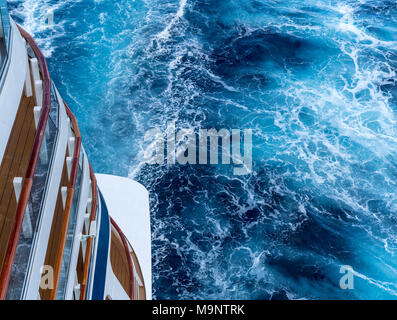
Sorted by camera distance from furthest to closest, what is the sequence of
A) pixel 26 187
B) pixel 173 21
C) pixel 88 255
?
pixel 173 21 → pixel 88 255 → pixel 26 187

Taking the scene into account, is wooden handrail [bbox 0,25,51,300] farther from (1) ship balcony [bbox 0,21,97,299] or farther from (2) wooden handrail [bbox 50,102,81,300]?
(2) wooden handrail [bbox 50,102,81,300]

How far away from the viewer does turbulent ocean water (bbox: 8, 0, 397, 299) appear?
19.9 metres

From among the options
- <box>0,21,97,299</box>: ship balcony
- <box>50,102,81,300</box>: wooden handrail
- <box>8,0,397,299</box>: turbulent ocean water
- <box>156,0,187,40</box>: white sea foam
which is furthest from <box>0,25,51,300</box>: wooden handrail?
<box>156,0,187,40</box>: white sea foam

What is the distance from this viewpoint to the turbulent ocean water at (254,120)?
19906mm

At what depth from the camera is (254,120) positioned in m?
25.7

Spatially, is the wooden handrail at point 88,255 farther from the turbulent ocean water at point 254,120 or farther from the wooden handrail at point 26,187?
the turbulent ocean water at point 254,120

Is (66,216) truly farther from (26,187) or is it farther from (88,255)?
(88,255)

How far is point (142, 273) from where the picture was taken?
12305mm

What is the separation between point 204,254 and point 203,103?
906 cm

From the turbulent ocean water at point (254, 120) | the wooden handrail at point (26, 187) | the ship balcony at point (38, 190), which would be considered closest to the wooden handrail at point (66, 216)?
the ship balcony at point (38, 190)

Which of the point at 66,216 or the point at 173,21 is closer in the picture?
the point at 66,216

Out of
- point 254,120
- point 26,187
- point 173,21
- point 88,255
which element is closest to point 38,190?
point 26,187

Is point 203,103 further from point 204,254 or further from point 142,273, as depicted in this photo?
point 142,273
